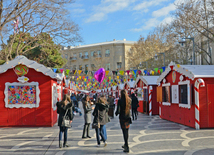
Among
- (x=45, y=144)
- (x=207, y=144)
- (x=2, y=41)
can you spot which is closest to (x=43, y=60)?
(x=2, y=41)

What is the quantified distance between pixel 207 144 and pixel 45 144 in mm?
5440

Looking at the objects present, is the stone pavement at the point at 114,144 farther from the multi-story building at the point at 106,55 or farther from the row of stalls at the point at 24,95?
the multi-story building at the point at 106,55

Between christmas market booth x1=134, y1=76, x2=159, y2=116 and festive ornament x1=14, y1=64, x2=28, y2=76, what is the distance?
35.6 ft

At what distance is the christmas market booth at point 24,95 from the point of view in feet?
44.5

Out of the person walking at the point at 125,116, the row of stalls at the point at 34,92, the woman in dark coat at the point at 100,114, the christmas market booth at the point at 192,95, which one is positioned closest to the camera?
the person walking at the point at 125,116

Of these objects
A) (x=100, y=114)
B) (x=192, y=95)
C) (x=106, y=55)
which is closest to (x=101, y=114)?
(x=100, y=114)

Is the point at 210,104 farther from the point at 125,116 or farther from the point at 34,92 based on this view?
the point at 34,92

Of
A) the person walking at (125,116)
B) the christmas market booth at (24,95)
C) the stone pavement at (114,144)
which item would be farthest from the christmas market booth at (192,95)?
the christmas market booth at (24,95)

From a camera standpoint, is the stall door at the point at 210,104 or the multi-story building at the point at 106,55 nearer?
the stall door at the point at 210,104

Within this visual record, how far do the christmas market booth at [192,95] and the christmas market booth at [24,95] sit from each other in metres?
6.73

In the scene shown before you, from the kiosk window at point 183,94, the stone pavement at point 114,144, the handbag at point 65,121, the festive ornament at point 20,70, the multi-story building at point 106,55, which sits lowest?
the stone pavement at point 114,144

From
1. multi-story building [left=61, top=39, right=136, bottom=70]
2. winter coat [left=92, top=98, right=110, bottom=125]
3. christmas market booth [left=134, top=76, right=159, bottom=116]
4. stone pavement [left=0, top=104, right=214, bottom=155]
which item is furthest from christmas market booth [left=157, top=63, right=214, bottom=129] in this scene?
multi-story building [left=61, top=39, right=136, bottom=70]

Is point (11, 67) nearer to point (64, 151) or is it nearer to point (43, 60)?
point (64, 151)

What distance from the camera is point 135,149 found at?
8.12 meters
